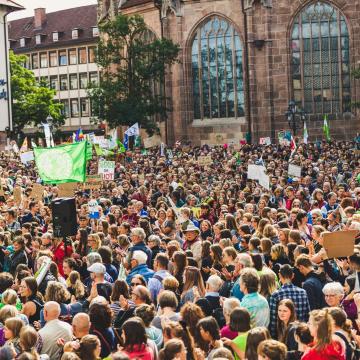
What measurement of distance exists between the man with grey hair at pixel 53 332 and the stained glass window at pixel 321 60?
3967 centimetres

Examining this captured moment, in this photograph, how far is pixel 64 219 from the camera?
47.7ft

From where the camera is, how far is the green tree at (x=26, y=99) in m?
68.1

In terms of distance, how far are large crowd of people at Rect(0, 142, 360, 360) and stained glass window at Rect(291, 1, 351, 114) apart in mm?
27919

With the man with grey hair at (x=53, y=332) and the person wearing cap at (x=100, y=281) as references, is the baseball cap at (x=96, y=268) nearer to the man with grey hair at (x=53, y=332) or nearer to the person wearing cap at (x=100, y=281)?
the person wearing cap at (x=100, y=281)

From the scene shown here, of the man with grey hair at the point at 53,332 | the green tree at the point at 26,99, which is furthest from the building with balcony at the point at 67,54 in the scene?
the man with grey hair at the point at 53,332

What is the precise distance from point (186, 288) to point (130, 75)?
38.6 meters

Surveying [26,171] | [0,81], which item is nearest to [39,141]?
[0,81]

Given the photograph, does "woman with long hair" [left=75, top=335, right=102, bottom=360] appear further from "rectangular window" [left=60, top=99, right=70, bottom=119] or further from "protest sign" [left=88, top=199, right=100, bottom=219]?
"rectangular window" [left=60, top=99, right=70, bottom=119]

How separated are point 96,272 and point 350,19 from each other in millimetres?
38036

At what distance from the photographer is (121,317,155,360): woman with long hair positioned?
8.18m

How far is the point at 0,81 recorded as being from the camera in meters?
50.9

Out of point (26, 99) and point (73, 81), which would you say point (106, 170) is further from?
point (73, 81)

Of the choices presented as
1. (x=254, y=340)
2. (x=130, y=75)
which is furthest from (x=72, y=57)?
(x=254, y=340)

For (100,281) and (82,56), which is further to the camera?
(82,56)
